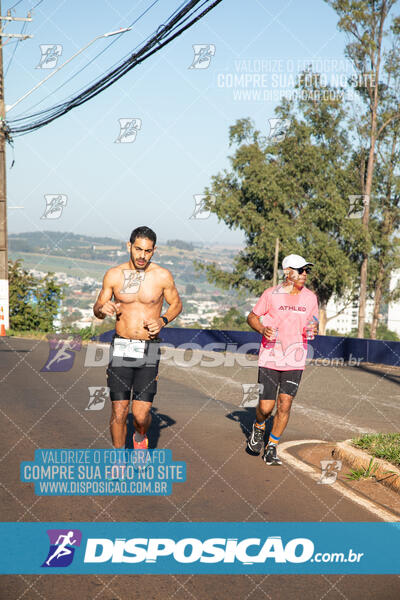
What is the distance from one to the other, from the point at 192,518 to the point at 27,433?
11.2ft

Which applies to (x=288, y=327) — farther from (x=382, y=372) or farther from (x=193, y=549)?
(x=382, y=372)

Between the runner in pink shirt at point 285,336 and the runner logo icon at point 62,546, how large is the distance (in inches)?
104

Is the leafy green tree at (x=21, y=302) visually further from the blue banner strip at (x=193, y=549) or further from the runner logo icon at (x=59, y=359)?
the blue banner strip at (x=193, y=549)

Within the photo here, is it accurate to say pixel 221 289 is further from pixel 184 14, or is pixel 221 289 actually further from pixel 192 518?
pixel 192 518

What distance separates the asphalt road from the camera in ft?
12.5

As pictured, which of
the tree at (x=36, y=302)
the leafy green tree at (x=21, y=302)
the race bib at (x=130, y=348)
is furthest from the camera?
the tree at (x=36, y=302)

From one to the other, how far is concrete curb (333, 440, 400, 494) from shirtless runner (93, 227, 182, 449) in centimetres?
219

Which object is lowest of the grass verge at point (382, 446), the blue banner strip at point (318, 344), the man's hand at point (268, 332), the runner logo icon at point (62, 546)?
the blue banner strip at point (318, 344)

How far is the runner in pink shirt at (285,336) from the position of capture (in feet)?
21.6

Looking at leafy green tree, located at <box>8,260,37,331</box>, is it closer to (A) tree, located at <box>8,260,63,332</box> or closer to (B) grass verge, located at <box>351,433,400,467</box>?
(A) tree, located at <box>8,260,63,332</box>

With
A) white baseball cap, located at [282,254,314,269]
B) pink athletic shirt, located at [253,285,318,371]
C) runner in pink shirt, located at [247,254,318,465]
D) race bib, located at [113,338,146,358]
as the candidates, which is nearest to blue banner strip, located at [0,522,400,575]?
race bib, located at [113,338,146,358]

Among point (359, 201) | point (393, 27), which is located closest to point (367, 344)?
point (359, 201)

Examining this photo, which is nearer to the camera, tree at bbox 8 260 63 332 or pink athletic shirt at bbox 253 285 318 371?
pink athletic shirt at bbox 253 285 318 371

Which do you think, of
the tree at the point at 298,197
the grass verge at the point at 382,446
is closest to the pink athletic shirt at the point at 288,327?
the grass verge at the point at 382,446
